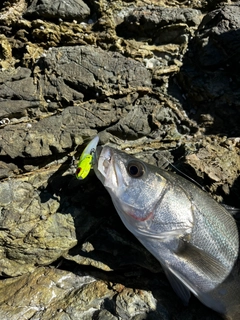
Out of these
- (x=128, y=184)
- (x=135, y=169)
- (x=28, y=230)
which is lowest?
(x=28, y=230)

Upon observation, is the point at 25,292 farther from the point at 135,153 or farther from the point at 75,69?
the point at 75,69

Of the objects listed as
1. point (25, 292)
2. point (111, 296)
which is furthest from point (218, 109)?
point (25, 292)

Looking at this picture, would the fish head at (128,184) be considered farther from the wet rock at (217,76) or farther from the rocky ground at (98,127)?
the wet rock at (217,76)

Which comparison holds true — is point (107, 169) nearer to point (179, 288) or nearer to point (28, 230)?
point (28, 230)

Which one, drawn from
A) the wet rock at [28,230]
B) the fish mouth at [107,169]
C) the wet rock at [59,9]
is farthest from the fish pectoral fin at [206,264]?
the wet rock at [59,9]

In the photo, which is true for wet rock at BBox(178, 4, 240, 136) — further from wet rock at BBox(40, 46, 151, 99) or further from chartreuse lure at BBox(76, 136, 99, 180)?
chartreuse lure at BBox(76, 136, 99, 180)

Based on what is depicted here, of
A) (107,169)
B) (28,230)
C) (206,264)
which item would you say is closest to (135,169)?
(107,169)
